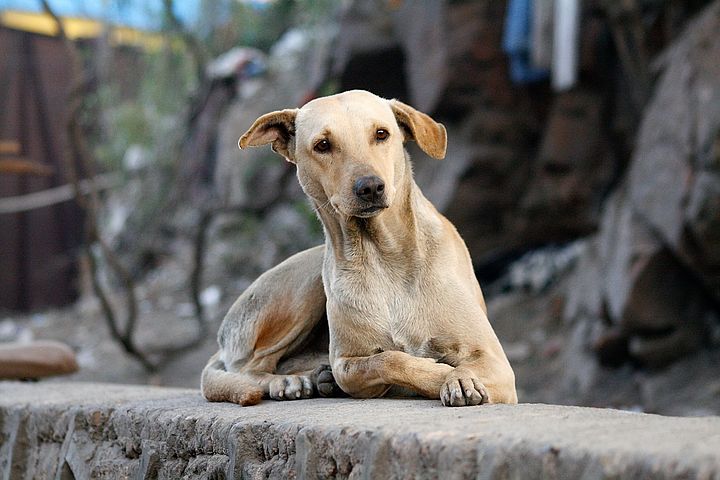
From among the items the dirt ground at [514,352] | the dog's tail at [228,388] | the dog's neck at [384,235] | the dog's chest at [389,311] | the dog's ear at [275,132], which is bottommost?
the dirt ground at [514,352]

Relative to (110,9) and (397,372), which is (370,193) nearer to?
(397,372)

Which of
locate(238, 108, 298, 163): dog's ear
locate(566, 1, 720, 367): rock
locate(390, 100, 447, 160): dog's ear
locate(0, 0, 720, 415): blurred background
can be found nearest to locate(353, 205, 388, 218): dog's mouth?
locate(390, 100, 447, 160): dog's ear

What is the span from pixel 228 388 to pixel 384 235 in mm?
860

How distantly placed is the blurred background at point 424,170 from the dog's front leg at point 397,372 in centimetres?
298

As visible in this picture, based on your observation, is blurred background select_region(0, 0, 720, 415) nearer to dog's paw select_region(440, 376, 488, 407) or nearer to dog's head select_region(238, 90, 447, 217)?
dog's head select_region(238, 90, 447, 217)

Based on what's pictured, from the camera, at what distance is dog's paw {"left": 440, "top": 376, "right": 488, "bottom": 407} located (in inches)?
105

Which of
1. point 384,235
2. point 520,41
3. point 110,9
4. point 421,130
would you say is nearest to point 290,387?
point 384,235

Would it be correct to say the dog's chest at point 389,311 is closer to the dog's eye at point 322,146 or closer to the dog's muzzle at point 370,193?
the dog's muzzle at point 370,193

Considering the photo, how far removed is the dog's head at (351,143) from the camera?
2871 mm

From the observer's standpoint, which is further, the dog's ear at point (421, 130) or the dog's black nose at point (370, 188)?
the dog's ear at point (421, 130)

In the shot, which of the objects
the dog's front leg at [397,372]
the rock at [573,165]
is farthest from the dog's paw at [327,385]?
the rock at [573,165]

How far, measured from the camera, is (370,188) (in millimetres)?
2822

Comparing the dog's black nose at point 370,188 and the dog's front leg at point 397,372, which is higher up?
the dog's black nose at point 370,188

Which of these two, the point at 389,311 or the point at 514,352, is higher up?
the point at 389,311
